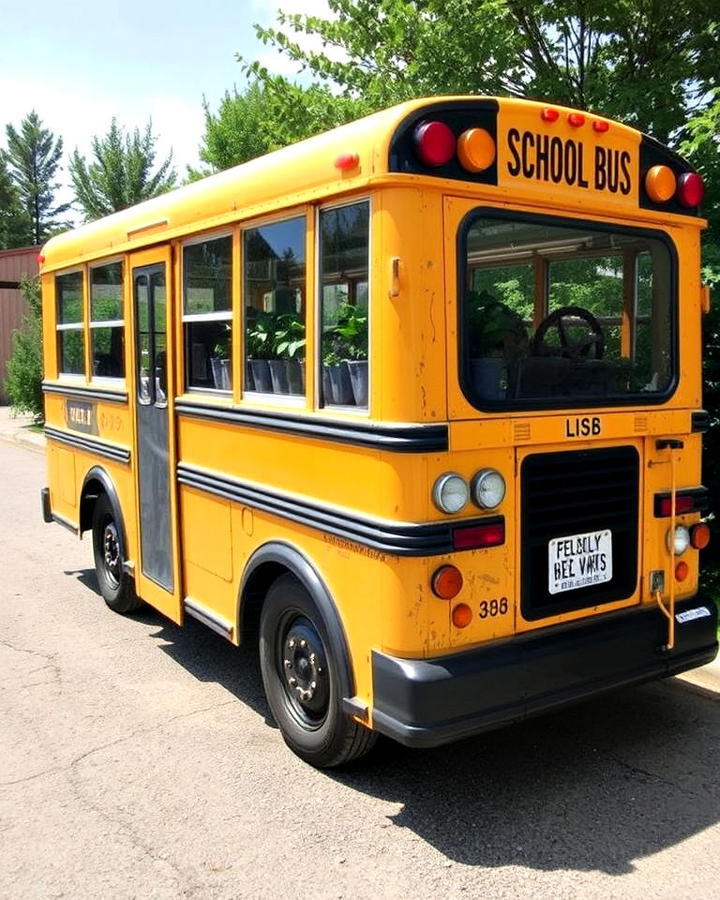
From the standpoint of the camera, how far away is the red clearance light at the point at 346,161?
3.03 meters

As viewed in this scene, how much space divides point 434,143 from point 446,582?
1491 millimetres

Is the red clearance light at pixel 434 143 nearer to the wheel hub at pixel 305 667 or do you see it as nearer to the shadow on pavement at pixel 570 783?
the wheel hub at pixel 305 667

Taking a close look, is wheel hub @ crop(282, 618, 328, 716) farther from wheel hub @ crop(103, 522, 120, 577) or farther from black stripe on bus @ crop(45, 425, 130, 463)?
wheel hub @ crop(103, 522, 120, 577)

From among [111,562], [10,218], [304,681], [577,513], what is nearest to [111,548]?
[111,562]

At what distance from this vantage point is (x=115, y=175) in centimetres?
3397

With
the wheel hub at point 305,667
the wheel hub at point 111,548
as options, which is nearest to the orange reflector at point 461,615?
the wheel hub at point 305,667

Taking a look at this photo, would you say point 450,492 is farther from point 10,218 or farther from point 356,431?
point 10,218

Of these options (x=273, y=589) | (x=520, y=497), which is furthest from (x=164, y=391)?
(x=520, y=497)

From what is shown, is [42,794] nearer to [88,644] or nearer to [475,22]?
[88,644]

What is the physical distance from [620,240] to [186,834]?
2.88 m

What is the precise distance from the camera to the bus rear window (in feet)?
10.9

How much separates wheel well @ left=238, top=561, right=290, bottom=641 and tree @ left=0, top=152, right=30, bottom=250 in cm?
5962

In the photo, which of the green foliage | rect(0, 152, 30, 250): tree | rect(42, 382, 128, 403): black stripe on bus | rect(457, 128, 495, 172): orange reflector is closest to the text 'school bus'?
rect(457, 128, 495, 172): orange reflector

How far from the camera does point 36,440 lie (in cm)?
1548
